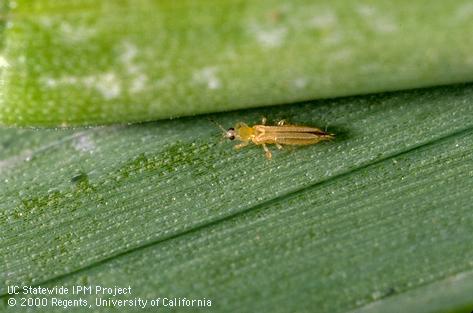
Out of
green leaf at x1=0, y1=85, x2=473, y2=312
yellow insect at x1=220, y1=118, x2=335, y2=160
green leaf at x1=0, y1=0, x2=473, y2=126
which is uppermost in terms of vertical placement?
green leaf at x1=0, y1=0, x2=473, y2=126

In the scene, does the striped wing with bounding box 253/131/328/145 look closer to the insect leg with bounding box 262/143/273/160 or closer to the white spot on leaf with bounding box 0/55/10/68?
the insect leg with bounding box 262/143/273/160

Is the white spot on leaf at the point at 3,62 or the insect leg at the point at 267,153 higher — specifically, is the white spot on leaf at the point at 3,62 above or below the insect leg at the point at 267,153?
above

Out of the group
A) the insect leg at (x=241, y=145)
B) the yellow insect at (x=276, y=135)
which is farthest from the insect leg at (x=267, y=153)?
the insect leg at (x=241, y=145)

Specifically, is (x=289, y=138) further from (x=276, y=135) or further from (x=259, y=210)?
(x=259, y=210)

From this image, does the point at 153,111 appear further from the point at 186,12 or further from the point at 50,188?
the point at 50,188

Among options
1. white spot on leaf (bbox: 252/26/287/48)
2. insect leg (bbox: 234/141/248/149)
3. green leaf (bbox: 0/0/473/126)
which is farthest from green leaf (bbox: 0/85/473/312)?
white spot on leaf (bbox: 252/26/287/48)

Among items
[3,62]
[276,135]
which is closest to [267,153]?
[276,135]

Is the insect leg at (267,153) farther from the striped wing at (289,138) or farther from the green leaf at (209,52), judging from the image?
the green leaf at (209,52)
